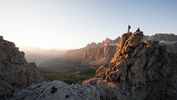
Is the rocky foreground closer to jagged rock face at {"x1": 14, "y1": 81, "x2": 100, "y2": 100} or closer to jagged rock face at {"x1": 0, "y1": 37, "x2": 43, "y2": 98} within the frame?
jagged rock face at {"x1": 14, "y1": 81, "x2": 100, "y2": 100}

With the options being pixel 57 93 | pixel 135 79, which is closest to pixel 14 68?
pixel 57 93

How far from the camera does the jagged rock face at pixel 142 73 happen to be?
210 ft

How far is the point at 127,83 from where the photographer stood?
64875 millimetres

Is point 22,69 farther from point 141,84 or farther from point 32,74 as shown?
point 141,84

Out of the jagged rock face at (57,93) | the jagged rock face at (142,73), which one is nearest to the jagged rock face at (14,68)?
the jagged rock face at (57,93)

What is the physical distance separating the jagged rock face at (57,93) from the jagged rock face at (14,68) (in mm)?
9462

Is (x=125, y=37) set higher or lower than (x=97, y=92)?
higher

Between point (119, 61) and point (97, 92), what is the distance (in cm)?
1569

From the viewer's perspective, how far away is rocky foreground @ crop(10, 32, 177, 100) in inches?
2201

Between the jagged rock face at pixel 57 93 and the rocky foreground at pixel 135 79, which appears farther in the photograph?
the rocky foreground at pixel 135 79

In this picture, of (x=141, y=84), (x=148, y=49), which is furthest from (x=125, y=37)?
(x=141, y=84)

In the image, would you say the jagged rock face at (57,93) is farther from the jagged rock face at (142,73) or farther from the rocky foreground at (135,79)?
the jagged rock face at (142,73)

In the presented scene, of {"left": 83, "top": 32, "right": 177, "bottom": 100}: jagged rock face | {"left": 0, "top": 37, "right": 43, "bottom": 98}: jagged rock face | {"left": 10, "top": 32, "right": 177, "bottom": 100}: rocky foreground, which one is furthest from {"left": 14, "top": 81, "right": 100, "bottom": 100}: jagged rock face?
{"left": 0, "top": 37, "right": 43, "bottom": 98}: jagged rock face

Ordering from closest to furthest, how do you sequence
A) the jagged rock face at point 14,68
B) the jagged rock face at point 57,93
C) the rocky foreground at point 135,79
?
the jagged rock face at point 57,93 → the rocky foreground at point 135,79 → the jagged rock face at point 14,68
